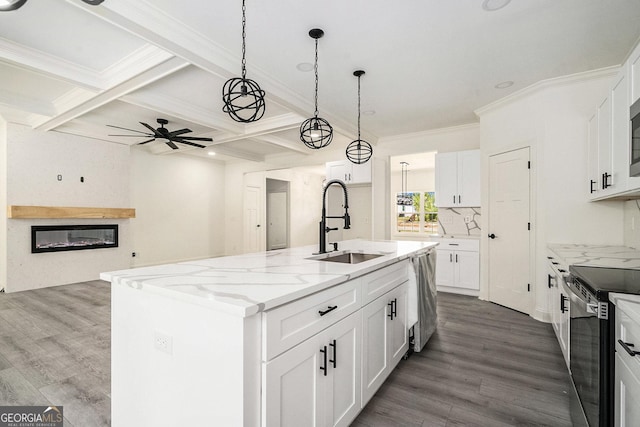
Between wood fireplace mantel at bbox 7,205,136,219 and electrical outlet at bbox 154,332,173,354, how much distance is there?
5168 millimetres

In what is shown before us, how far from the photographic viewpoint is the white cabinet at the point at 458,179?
4.57m

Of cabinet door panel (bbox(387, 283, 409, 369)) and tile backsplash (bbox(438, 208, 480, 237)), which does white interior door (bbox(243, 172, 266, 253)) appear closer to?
tile backsplash (bbox(438, 208, 480, 237))

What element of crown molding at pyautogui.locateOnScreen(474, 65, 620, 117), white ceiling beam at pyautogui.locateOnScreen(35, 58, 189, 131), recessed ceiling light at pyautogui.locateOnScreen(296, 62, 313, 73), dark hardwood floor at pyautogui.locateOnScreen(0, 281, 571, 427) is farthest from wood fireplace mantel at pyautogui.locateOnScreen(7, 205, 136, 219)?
crown molding at pyautogui.locateOnScreen(474, 65, 620, 117)

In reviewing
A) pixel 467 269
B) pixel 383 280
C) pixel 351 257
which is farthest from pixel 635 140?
pixel 467 269

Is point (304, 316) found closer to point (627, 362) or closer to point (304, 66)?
point (627, 362)

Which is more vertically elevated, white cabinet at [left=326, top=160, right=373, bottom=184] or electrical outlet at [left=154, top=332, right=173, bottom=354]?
white cabinet at [left=326, top=160, right=373, bottom=184]

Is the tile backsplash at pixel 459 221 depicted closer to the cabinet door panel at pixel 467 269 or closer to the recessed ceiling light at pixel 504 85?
the cabinet door panel at pixel 467 269

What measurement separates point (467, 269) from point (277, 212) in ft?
19.9

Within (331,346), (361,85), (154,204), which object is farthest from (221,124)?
(331,346)

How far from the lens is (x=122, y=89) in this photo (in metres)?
3.46

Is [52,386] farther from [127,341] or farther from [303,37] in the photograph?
[303,37]

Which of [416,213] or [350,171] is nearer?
[350,171]

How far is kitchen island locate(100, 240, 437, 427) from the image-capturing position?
1.04m

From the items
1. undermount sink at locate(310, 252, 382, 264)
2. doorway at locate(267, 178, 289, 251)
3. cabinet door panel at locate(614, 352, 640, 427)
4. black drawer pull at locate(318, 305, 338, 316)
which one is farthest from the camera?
doorway at locate(267, 178, 289, 251)
